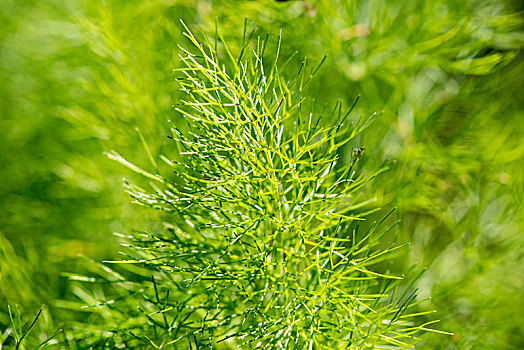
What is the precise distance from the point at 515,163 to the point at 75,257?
62cm

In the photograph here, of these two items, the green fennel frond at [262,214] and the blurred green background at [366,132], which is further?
the blurred green background at [366,132]

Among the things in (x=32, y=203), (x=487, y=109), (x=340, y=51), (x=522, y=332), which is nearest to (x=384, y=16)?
(x=340, y=51)

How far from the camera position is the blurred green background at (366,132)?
0.66 m

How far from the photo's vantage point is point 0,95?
854 mm

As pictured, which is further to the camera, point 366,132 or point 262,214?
point 366,132

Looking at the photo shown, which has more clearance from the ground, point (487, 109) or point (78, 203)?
point (487, 109)

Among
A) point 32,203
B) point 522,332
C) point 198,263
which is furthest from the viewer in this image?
point 32,203

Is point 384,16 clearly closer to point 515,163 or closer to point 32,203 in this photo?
point 515,163

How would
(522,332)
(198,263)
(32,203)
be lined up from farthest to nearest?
1. (32,203)
2. (522,332)
3. (198,263)

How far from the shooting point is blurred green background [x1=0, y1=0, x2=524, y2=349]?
0.66 meters

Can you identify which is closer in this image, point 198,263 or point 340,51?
point 198,263

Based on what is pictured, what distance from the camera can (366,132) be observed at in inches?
26.9

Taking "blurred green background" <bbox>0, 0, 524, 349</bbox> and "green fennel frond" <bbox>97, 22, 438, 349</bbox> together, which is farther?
"blurred green background" <bbox>0, 0, 524, 349</bbox>

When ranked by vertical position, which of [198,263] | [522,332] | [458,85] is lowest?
[522,332]
